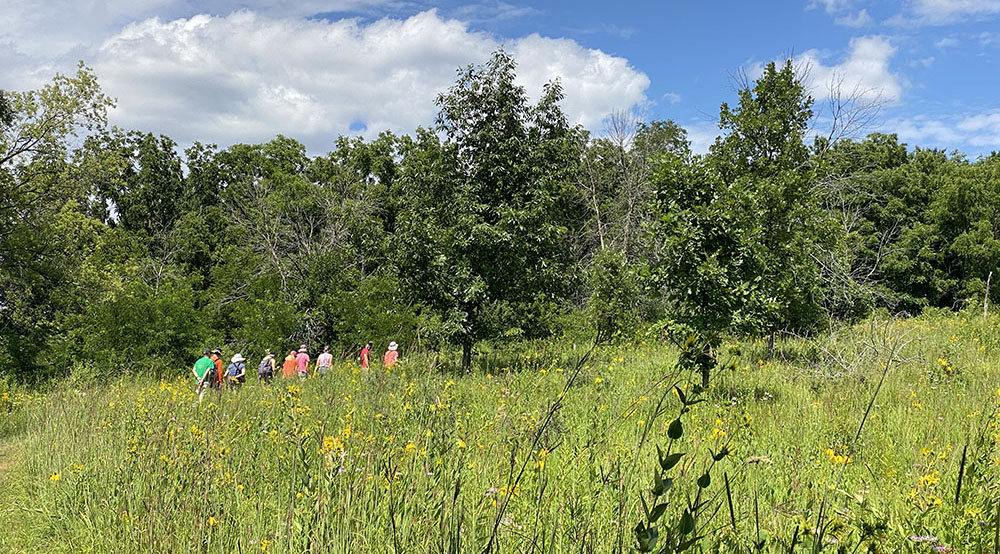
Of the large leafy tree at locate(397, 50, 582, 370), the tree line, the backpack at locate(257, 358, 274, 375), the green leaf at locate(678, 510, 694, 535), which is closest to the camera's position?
the green leaf at locate(678, 510, 694, 535)

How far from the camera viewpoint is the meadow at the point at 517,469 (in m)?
2.56

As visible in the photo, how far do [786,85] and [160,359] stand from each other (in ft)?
65.0

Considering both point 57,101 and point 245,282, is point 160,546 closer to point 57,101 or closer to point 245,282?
point 57,101

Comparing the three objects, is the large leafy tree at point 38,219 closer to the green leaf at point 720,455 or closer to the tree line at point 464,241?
A: the tree line at point 464,241

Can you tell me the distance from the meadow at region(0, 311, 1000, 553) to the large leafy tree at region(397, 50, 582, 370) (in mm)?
3260

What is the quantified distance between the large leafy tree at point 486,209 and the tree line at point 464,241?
4cm

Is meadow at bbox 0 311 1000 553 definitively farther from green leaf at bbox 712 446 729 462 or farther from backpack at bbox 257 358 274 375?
backpack at bbox 257 358 274 375

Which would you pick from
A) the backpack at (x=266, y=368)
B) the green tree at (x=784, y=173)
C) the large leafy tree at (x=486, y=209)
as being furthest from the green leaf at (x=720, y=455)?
the backpack at (x=266, y=368)

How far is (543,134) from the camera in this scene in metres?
12.0

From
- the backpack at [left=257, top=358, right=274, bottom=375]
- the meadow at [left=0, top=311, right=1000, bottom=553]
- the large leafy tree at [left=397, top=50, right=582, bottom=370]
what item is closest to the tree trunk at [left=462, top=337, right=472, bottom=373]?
the large leafy tree at [left=397, top=50, right=582, bottom=370]

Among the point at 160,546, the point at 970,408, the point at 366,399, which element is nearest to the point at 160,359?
the point at 366,399

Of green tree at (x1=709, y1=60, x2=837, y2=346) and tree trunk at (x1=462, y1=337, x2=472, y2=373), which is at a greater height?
green tree at (x1=709, y1=60, x2=837, y2=346)

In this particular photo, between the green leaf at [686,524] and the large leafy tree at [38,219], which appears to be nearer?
the green leaf at [686,524]

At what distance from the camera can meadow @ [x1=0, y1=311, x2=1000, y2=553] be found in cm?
256
